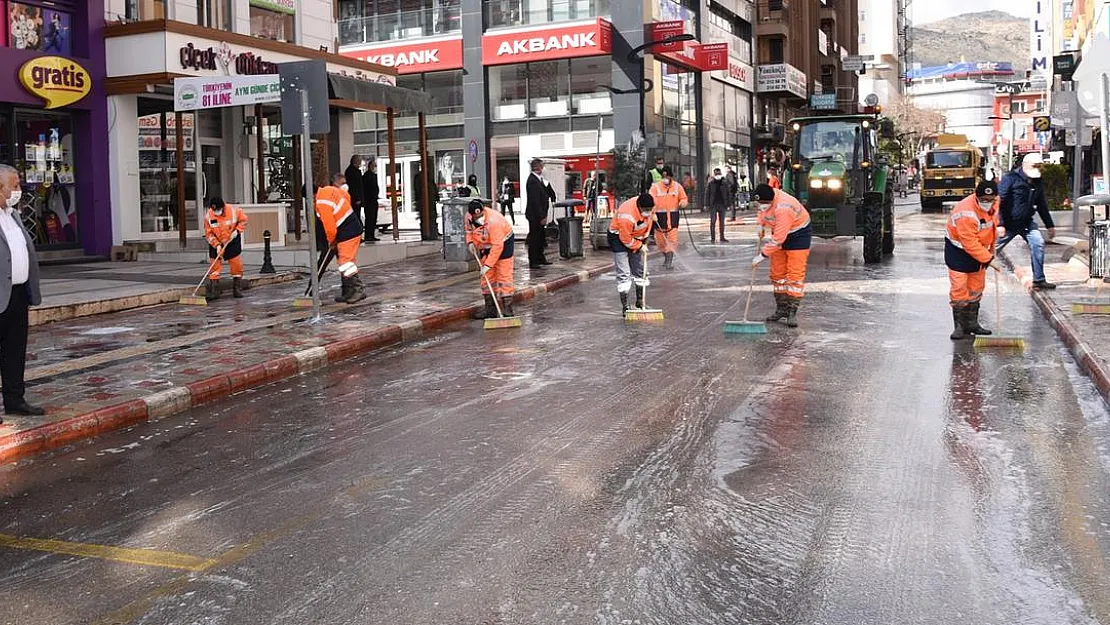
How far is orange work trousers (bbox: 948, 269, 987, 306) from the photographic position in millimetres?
10672

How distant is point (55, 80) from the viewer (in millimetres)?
19906

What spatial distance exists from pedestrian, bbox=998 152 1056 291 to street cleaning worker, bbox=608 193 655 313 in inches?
179

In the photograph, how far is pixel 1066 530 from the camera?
5.03m

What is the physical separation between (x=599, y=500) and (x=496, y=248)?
7.65 metres

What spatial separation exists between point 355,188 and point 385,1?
2659 cm

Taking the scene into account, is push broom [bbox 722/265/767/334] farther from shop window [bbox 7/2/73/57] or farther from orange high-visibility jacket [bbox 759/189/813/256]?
shop window [bbox 7/2/73/57]

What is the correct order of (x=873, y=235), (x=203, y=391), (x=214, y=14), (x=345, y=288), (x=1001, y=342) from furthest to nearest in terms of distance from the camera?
(x=214, y=14), (x=873, y=235), (x=345, y=288), (x=1001, y=342), (x=203, y=391)

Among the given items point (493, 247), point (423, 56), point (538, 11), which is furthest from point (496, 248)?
point (423, 56)

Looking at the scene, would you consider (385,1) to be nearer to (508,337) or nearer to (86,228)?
(86,228)

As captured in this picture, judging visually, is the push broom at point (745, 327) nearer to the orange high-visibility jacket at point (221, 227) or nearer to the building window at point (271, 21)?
the orange high-visibility jacket at point (221, 227)

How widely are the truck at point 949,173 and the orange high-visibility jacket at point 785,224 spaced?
35.9m

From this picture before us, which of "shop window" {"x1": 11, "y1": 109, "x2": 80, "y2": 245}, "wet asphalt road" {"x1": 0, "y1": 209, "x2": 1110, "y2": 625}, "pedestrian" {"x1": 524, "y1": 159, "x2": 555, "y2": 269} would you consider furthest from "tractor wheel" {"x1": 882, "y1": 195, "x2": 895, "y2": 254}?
"shop window" {"x1": 11, "y1": 109, "x2": 80, "y2": 245}

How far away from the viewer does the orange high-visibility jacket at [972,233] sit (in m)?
10.6

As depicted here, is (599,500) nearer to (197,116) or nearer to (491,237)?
(491,237)
